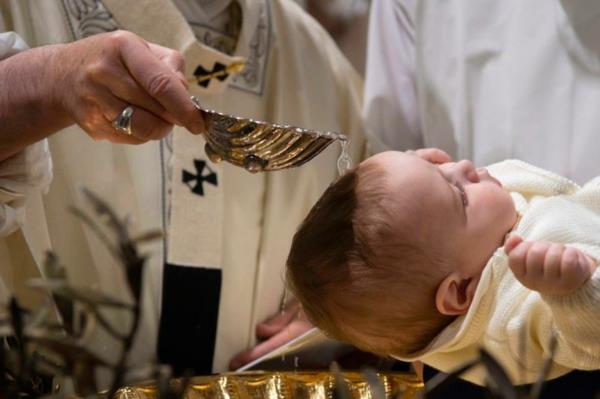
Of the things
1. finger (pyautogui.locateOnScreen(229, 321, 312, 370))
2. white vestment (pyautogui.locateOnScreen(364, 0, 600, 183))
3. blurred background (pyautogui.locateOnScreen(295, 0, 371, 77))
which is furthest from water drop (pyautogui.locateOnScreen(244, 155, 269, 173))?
blurred background (pyautogui.locateOnScreen(295, 0, 371, 77))

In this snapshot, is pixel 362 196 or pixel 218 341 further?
pixel 218 341

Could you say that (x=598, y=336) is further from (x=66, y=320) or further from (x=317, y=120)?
(x=317, y=120)

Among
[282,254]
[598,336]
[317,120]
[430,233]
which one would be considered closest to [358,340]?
[430,233]

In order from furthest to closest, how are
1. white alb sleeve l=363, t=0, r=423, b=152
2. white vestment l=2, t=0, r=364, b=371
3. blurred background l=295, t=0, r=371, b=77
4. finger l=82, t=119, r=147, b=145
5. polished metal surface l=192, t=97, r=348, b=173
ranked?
blurred background l=295, t=0, r=371, b=77 < white alb sleeve l=363, t=0, r=423, b=152 < white vestment l=2, t=0, r=364, b=371 < finger l=82, t=119, r=147, b=145 < polished metal surface l=192, t=97, r=348, b=173

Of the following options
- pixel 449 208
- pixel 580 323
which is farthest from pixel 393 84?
pixel 580 323

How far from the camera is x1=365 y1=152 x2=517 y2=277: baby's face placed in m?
0.96

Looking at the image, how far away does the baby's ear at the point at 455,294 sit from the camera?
A: 0.97 meters

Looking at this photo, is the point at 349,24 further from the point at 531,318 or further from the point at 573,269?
the point at 573,269

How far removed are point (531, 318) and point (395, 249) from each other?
0.15 meters

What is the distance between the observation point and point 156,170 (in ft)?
4.87

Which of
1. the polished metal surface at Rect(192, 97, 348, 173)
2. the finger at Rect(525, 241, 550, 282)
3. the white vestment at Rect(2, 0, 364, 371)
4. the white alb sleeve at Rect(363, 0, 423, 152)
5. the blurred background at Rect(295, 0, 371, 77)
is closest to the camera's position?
the finger at Rect(525, 241, 550, 282)

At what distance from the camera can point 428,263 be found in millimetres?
969

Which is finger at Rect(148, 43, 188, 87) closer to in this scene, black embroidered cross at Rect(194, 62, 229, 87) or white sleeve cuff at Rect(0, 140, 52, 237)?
white sleeve cuff at Rect(0, 140, 52, 237)

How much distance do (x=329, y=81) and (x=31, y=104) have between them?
68cm
